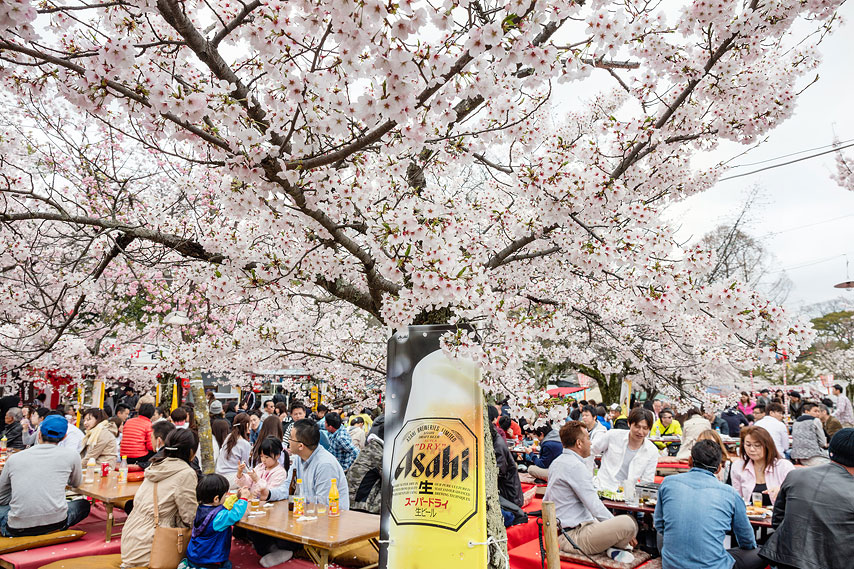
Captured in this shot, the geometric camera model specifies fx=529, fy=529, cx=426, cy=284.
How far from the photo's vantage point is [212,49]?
2.80 m

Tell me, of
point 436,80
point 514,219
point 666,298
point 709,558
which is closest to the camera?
point 436,80

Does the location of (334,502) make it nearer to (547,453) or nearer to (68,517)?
(68,517)

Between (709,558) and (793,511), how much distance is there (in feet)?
2.27

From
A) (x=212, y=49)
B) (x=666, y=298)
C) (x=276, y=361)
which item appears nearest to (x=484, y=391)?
(x=666, y=298)

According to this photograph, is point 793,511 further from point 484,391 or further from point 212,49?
point 212,49

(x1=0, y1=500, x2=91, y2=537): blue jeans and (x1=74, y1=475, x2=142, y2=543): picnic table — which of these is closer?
(x1=0, y1=500, x2=91, y2=537): blue jeans

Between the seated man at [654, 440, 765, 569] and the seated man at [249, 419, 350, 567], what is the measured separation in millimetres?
3049

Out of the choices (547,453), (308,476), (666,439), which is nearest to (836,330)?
(666,439)

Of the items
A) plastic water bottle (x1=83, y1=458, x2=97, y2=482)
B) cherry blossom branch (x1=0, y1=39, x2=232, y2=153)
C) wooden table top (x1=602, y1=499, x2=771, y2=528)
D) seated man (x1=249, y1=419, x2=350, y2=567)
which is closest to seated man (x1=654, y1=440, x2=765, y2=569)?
wooden table top (x1=602, y1=499, x2=771, y2=528)

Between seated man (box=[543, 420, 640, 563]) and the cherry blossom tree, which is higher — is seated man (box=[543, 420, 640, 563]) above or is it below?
below

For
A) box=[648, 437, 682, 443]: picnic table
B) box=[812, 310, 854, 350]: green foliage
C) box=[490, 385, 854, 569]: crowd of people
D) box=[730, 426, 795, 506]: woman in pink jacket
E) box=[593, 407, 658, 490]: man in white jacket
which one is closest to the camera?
box=[490, 385, 854, 569]: crowd of people

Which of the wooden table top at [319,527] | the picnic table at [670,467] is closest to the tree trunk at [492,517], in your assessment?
the wooden table top at [319,527]

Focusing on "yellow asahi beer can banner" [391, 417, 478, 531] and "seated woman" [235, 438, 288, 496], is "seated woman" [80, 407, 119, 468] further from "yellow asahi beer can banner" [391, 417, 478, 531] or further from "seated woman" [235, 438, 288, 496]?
"yellow asahi beer can banner" [391, 417, 478, 531]

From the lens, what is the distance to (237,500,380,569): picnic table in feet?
13.8
